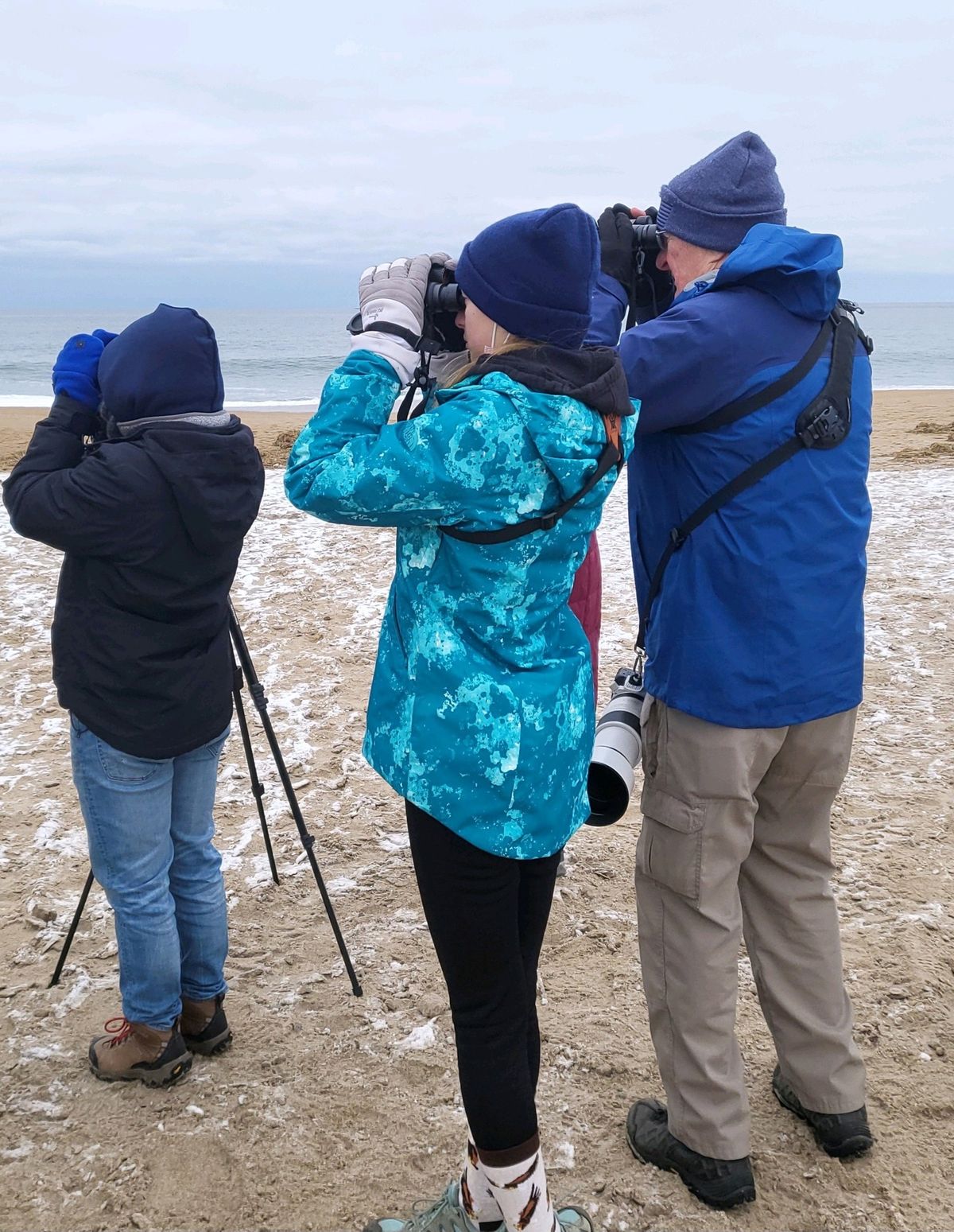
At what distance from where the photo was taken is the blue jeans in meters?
2.63

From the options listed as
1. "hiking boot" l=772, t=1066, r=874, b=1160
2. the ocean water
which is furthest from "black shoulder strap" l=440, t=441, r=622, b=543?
the ocean water

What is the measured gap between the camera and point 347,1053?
298cm

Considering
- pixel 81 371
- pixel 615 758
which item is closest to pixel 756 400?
pixel 615 758

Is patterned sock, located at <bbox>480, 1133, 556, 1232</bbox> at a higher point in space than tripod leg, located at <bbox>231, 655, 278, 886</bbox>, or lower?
lower

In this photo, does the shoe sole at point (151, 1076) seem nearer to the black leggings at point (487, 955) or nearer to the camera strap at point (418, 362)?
the black leggings at point (487, 955)

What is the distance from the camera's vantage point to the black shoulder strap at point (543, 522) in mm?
1904

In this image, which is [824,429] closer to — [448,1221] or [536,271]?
[536,271]

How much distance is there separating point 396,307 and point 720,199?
0.98m

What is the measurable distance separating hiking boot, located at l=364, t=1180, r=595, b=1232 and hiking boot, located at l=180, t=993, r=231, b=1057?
788 mm

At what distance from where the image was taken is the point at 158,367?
8.20 feet

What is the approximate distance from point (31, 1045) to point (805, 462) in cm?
267

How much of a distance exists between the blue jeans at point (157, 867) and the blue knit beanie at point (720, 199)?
71.9 inches

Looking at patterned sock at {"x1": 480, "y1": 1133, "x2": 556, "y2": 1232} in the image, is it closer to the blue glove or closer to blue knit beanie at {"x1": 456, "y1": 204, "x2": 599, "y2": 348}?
blue knit beanie at {"x1": 456, "y1": 204, "x2": 599, "y2": 348}

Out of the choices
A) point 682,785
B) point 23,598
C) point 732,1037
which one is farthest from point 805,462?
point 23,598
